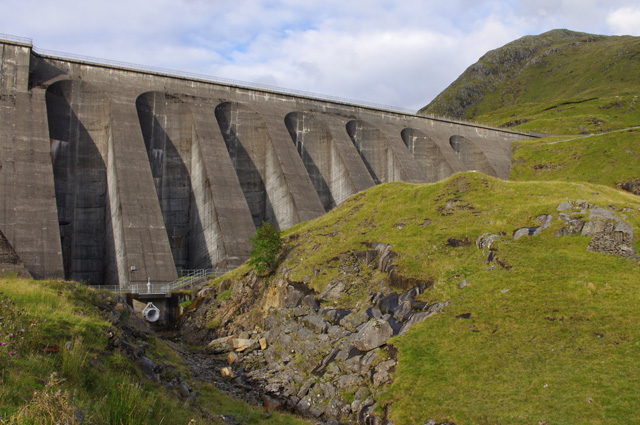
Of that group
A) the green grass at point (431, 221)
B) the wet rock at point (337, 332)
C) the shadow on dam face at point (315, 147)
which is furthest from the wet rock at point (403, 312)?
the shadow on dam face at point (315, 147)

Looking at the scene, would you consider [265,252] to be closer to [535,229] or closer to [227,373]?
[227,373]

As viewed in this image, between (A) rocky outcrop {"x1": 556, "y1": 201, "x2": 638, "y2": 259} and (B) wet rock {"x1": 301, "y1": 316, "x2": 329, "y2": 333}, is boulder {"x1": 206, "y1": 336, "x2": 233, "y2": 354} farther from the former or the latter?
(A) rocky outcrop {"x1": 556, "y1": 201, "x2": 638, "y2": 259}

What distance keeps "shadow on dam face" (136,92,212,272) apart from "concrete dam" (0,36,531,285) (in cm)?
9

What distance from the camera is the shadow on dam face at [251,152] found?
4406 centimetres

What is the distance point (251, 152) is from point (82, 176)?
14.4 meters

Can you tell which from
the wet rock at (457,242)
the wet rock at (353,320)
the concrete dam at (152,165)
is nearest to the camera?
the wet rock at (353,320)

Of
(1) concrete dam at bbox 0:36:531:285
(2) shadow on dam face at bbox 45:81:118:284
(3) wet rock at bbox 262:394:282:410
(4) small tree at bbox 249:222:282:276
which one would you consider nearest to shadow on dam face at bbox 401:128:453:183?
(1) concrete dam at bbox 0:36:531:285

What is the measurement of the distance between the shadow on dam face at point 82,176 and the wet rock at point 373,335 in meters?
22.5

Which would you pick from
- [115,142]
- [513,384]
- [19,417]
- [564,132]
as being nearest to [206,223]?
[115,142]

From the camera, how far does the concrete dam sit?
101 feet

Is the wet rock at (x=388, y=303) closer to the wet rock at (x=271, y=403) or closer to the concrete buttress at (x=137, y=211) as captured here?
the wet rock at (x=271, y=403)

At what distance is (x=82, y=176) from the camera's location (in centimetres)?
3853

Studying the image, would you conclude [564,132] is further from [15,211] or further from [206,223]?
[15,211]

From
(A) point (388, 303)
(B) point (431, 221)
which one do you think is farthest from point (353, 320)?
(B) point (431, 221)
